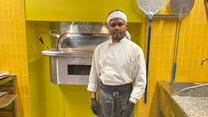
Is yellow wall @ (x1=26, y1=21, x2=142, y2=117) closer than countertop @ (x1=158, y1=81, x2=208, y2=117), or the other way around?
countertop @ (x1=158, y1=81, x2=208, y2=117)

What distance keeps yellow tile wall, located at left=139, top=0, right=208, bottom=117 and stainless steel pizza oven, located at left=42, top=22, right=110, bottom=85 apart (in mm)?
532

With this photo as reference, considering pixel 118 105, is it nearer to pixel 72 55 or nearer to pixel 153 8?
pixel 72 55

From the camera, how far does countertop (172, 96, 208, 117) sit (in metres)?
0.92

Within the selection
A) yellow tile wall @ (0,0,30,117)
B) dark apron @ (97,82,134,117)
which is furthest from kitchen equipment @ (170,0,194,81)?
yellow tile wall @ (0,0,30,117)

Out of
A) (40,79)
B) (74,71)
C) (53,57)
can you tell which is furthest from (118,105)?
(40,79)

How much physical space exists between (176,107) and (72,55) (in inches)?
38.2

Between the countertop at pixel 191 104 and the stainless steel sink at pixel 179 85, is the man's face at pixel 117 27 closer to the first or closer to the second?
the countertop at pixel 191 104

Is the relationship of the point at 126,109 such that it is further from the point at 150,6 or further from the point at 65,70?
the point at 150,6

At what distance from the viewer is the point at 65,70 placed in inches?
61.8

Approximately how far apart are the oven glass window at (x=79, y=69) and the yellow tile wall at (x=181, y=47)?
598 mm

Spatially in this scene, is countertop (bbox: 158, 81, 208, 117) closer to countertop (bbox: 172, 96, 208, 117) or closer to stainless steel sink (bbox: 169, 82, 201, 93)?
countertop (bbox: 172, 96, 208, 117)

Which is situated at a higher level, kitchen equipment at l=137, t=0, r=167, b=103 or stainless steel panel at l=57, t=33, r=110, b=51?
kitchen equipment at l=137, t=0, r=167, b=103

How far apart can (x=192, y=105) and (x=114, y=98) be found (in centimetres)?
51

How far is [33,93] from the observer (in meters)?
1.73
